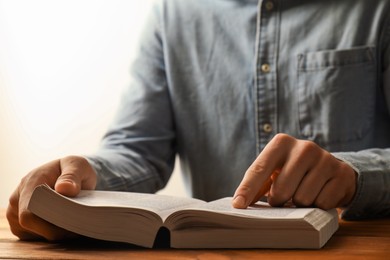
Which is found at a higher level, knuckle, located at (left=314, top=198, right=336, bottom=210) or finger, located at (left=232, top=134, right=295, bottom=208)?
finger, located at (left=232, top=134, right=295, bottom=208)

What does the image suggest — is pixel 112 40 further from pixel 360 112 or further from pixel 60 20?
pixel 360 112

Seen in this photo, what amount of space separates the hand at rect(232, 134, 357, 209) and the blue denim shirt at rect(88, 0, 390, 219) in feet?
1.23

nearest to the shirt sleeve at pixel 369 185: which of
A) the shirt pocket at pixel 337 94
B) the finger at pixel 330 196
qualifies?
the finger at pixel 330 196

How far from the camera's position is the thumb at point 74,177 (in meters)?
0.90

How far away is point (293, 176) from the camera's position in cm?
92

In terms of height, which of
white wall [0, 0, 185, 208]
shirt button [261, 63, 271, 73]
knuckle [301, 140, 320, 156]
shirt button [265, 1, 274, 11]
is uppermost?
shirt button [265, 1, 274, 11]

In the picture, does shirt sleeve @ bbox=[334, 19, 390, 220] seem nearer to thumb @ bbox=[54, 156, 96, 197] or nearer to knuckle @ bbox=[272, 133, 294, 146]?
knuckle @ bbox=[272, 133, 294, 146]

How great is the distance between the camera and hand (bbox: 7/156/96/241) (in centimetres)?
88

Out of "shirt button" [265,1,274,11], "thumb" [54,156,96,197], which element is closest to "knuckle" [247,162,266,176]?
"thumb" [54,156,96,197]

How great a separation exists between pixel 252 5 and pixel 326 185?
2.07 ft

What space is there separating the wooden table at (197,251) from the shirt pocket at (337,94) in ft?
1.58

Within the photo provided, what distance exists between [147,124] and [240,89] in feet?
0.71

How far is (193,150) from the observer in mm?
1527

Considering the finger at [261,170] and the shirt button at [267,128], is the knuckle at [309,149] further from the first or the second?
the shirt button at [267,128]
